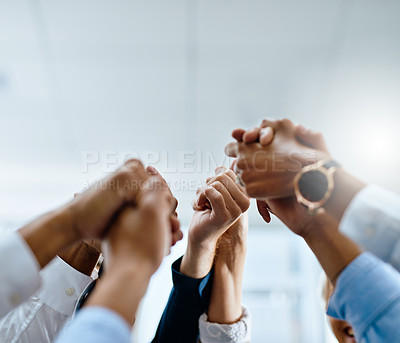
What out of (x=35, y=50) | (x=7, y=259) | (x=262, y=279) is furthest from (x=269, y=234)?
(x=7, y=259)

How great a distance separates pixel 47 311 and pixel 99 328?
0.53 meters

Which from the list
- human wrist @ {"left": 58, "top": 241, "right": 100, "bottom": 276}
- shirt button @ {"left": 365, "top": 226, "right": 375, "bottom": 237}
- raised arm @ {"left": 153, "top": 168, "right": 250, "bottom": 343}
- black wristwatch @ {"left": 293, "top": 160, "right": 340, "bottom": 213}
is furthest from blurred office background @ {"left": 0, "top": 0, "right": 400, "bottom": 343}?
shirt button @ {"left": 365, "top": 226, "right": 375, "bottom": 237}

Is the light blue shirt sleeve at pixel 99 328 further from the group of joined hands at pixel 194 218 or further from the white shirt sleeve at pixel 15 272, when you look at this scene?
the white shirt sleeve at pixel 15 272

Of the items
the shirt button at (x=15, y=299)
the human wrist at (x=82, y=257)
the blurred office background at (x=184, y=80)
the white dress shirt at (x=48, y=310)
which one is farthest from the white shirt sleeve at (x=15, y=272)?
the blurred office background at (x=184, y=80)

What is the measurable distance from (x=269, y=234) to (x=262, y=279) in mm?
430

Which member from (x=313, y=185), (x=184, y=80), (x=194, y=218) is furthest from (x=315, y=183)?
(x=184, y=80)

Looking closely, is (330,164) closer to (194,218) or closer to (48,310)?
(194,218)

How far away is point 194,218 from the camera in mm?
760

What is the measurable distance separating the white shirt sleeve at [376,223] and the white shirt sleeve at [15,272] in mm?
414

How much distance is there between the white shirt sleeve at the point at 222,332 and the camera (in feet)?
2.44

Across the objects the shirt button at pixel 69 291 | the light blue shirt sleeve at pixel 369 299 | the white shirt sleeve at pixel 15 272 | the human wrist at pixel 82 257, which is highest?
the white shirt sleeve at pixel 15 272

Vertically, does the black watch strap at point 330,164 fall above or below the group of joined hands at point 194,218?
above

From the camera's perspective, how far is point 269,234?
3.63 m

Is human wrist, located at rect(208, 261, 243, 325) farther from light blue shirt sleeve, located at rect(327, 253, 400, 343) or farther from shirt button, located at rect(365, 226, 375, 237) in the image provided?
shirt button, located at rect(365, 226, 375, 237)
